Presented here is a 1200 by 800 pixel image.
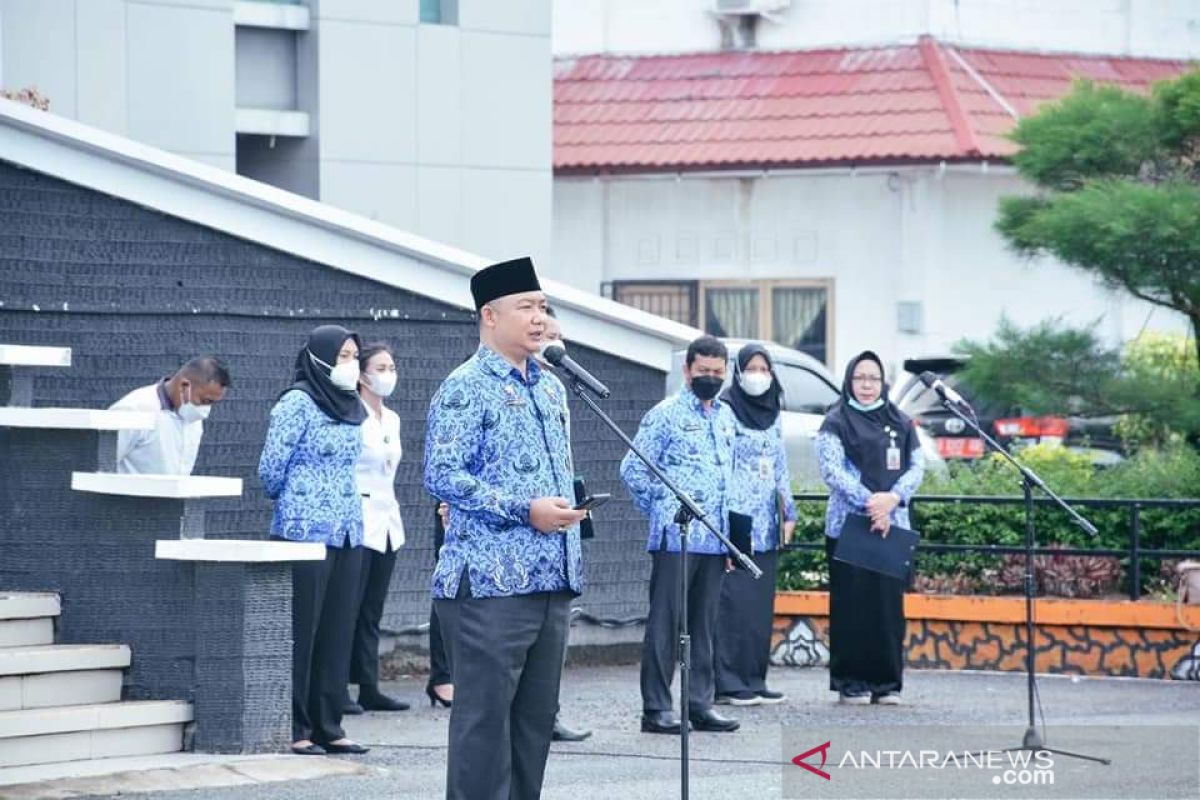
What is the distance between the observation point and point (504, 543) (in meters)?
7.95

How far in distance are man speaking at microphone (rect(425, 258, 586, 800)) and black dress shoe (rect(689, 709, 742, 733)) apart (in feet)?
13.4

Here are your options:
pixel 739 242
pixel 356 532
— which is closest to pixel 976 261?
pixel 739 242

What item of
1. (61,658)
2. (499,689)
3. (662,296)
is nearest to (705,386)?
(61,658)

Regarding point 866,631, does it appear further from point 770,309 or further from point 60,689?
point 770,309

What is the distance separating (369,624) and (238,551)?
83.4 inches

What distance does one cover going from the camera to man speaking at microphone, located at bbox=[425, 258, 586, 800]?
25.9 ft

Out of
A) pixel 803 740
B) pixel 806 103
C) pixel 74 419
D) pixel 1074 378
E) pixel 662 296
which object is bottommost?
pixel 803 740

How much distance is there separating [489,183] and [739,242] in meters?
8.03

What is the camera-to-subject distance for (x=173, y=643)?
1099 centimetres

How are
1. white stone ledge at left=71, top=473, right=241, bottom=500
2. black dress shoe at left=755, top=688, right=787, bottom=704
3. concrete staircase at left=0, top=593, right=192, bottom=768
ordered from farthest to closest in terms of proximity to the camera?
black dress shoe at left=755, top=688, right=787, bottom=704
white stone ledge at left=71, top=473, right=241, bottom=500
concrete staircase at left=0, top=593, right=192, bottom=768

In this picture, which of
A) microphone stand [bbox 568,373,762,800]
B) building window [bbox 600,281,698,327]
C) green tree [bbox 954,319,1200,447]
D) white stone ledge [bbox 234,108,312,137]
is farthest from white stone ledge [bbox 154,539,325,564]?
building window [bbox 600,281,698,327]

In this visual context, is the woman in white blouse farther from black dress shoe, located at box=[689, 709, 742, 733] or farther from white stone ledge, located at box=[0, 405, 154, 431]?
black dress shoe, located at box=[689, 709, 742, 733]

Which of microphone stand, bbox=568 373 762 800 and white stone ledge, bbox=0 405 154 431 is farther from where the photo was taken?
white stone ledge, bbox=0 405 154 431

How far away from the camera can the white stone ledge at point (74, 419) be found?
1126 cm
